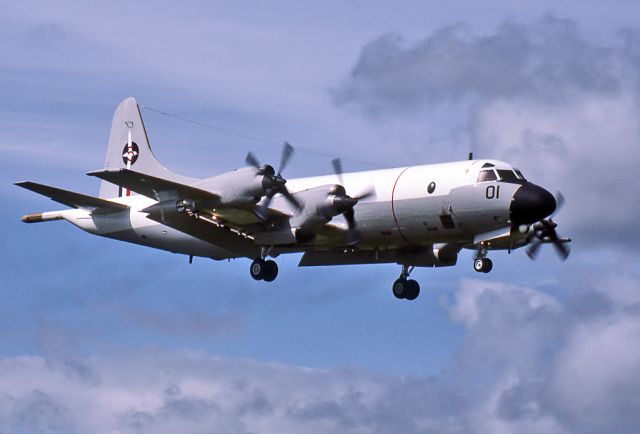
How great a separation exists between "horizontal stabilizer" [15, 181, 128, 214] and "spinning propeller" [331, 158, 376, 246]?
10147 mm

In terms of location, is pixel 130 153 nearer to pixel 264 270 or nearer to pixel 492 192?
pixel 264 270

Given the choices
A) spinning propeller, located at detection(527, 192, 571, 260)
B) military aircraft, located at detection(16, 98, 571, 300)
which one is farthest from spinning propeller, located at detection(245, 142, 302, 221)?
spinning propeller, located at detection(527, 192, 571, 260)

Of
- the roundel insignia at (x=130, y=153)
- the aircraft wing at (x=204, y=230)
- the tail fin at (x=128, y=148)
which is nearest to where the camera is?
the aircraft wing at (x=204, y=230)

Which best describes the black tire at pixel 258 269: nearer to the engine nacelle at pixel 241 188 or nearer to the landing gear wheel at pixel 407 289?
the engine nacelle at pixel 241 188

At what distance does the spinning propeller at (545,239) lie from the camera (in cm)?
4866

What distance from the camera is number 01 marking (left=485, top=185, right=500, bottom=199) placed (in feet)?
148

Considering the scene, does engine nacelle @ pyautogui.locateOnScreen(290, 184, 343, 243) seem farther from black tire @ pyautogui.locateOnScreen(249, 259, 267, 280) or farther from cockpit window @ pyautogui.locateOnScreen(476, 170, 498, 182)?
cockpit window @ pyautogui.locateOnScreen(476, 170, 498, 182)

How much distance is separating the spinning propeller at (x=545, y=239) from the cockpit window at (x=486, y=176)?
13.1 ft

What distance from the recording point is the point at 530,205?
44469 mm

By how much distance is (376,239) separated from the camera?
4800cm

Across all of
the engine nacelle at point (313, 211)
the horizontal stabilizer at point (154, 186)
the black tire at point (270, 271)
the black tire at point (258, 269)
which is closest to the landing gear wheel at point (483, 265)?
the engine nacelle at point (313, 211)

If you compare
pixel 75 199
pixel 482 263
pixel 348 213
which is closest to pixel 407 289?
pixel 482 263

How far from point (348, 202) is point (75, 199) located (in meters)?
11.8

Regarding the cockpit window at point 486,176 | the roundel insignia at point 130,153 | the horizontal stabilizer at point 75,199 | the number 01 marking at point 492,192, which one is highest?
the roundel insignia at point 130,153
